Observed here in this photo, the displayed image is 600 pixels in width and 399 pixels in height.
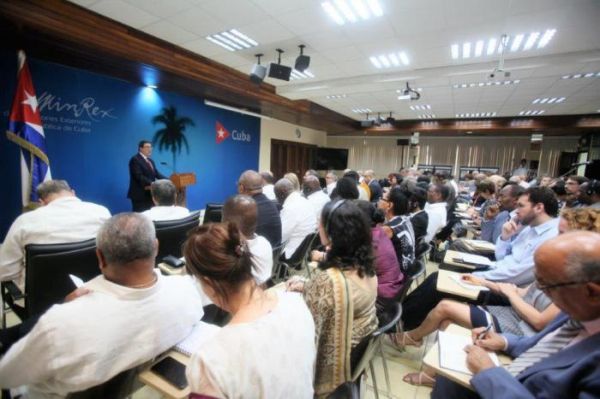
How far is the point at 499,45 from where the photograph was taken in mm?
3766

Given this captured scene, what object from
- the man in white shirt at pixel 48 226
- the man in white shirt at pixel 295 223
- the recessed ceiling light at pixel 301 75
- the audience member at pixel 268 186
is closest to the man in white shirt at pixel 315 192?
the audience member at pixel 268 186

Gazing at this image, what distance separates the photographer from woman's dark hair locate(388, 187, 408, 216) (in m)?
2.62

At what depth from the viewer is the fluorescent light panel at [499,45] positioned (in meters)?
3.49

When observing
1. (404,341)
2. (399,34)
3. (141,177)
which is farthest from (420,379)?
(141,177)

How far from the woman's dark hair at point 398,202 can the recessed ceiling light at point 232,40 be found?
293cm

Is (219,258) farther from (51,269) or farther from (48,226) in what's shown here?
(48,226)

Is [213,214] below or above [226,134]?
below

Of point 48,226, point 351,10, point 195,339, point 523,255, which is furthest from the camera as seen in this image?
point 351,10

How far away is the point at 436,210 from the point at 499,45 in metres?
2.44

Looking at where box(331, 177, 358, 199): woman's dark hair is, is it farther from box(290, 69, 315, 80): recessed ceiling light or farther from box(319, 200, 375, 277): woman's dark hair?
box(290, 69, 315, 80): recessed ceiling light

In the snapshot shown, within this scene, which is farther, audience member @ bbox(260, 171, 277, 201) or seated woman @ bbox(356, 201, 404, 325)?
audience member @ bbox(260, 171, 277, 201)

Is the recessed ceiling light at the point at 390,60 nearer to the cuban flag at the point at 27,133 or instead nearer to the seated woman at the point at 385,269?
the seated woman at the point at 385,269

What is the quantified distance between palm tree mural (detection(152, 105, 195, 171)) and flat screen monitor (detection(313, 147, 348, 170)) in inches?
258

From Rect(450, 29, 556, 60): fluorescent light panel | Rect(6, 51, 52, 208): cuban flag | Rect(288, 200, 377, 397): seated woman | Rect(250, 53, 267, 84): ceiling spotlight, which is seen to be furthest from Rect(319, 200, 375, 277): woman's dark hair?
Rect(6, 51, 52, 208): cuban flag
